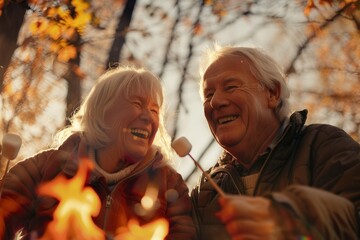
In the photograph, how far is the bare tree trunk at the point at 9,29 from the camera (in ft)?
→ 14.2

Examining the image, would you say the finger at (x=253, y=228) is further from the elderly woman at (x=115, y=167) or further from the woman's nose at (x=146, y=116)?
the woman's nose at (x=146, y=116)

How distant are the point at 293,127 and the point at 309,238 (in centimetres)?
154

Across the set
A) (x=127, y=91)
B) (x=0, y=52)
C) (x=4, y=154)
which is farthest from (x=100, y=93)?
(x=4, y=154)

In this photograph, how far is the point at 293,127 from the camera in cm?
379

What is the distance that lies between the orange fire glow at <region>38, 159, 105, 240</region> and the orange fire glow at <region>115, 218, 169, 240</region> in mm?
220

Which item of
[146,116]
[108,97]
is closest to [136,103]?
[146,116]

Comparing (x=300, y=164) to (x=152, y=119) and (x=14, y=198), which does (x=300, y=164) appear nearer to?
(x=152, y=119)

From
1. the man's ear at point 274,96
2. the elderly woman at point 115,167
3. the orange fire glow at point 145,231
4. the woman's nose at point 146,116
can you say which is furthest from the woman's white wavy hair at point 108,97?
the man's ear at point 274,96

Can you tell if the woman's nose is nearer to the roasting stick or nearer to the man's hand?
the roasting stick

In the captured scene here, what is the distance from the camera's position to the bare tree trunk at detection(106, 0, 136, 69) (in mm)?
7226

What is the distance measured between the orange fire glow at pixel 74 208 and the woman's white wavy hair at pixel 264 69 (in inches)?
59.3

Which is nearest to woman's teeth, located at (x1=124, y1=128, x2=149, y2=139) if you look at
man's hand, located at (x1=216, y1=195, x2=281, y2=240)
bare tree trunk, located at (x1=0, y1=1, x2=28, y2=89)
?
bare tree trunk, located at (x1=0, y1=1, x2=28, y2=89)

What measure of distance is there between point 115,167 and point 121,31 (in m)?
3.61

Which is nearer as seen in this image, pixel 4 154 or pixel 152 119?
pixel 4 154
